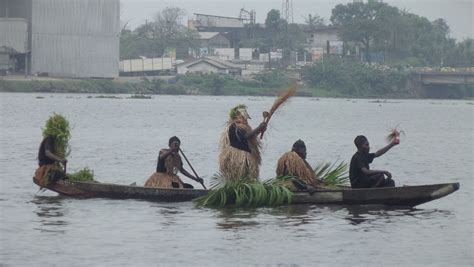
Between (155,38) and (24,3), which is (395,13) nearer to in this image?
(155,38)

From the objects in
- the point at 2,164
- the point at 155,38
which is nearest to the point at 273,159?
the point at 2,164

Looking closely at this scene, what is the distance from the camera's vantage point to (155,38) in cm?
14175

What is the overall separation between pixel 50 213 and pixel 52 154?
1.64 metres

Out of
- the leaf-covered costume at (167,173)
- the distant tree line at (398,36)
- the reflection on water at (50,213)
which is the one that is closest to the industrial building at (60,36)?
the distant tree line at (398,36)

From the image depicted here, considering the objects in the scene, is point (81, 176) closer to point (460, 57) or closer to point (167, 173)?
point (167, 173)

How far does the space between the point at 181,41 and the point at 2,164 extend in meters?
109

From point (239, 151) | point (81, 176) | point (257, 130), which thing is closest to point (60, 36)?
point (81, 176)

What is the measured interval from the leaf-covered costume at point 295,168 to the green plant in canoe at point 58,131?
3.91 m

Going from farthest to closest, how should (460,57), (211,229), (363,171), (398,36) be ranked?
(460,57)
(398,36)
(363,171)
(211,229)

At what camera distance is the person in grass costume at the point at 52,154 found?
2289 centimetres

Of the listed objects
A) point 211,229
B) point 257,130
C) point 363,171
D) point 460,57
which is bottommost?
point 211,229

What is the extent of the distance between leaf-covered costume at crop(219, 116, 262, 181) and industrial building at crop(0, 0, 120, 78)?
6858 centimetres

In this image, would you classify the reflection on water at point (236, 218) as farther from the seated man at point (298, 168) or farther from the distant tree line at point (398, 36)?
the distant tree line at point (398, 36)

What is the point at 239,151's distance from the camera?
72.4 feet
